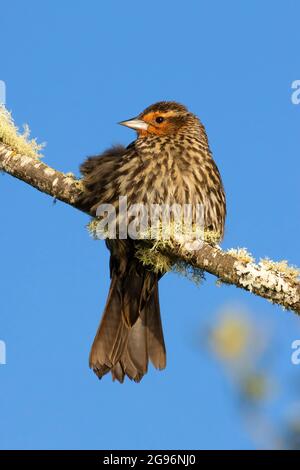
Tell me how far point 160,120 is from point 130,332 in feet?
3.85

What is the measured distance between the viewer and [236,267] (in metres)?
2.94

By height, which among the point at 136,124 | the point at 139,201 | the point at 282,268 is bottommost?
the point at 282,268

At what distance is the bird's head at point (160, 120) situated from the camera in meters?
4.32

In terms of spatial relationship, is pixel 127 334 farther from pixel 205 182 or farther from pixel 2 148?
pixel 2 148

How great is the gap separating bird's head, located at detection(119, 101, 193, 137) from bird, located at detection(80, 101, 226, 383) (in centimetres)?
3

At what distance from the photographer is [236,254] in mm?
3014

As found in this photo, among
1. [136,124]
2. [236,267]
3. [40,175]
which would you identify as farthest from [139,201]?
[236,267]

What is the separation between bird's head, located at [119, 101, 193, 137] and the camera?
4324mm

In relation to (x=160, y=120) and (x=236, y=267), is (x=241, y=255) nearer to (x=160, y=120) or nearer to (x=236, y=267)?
(x=236, y=267)

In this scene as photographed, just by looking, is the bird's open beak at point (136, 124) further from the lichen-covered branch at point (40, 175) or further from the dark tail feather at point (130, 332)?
the dark tail feather at point (130, 332)

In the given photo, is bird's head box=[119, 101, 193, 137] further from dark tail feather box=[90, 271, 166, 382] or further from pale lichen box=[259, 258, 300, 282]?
pale lichen box=[259, 258, 300, 282]

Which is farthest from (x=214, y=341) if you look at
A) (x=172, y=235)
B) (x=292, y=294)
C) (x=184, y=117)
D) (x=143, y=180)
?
(x=184, y=117)

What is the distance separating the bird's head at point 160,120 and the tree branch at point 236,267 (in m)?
0.83

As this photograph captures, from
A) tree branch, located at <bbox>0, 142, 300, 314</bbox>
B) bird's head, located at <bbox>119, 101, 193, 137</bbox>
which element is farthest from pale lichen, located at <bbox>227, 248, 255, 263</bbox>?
bird's head, located at <bbox>119, 101, 193, 137</bbox>
